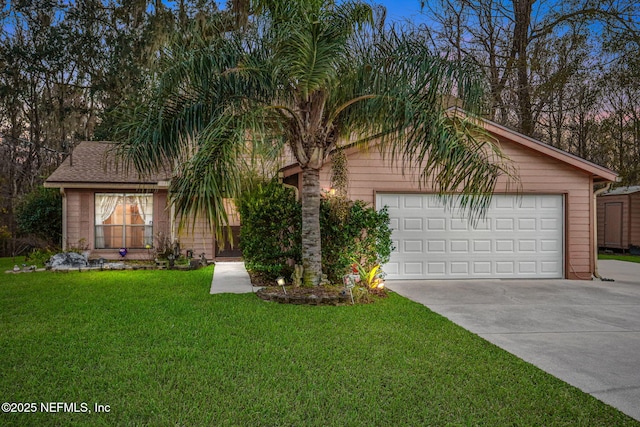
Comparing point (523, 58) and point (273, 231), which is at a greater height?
point (523, 58)

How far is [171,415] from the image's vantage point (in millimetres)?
2895

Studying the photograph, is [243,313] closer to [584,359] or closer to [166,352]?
[166,352]

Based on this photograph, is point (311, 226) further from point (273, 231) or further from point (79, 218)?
point (79, 218)

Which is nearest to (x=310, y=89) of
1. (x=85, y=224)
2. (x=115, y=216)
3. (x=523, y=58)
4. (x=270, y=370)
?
(x=270, y=370)

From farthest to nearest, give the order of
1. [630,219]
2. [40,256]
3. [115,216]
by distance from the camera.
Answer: [630,219] → [40,256] → [115,216]

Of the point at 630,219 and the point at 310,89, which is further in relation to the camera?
the point at 630,219

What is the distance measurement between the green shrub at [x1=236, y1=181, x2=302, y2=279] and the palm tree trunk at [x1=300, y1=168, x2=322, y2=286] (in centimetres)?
111

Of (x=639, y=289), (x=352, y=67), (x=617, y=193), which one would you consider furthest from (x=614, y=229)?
(x=352, y=67)

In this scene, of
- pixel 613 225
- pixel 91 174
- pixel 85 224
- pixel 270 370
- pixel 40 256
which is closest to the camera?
pixel 270 370

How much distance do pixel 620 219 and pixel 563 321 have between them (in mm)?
14918

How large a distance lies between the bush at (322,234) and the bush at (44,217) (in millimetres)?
8142

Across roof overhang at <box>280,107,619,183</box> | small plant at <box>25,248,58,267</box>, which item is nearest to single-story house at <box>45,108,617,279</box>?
roof overhang at <box>280,107,619,183</box>

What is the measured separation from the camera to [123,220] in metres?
12.0

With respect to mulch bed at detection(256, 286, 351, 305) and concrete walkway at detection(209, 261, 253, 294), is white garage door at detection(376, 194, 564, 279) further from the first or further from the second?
concrete walkway at detection(209, 261, 253, 294)
